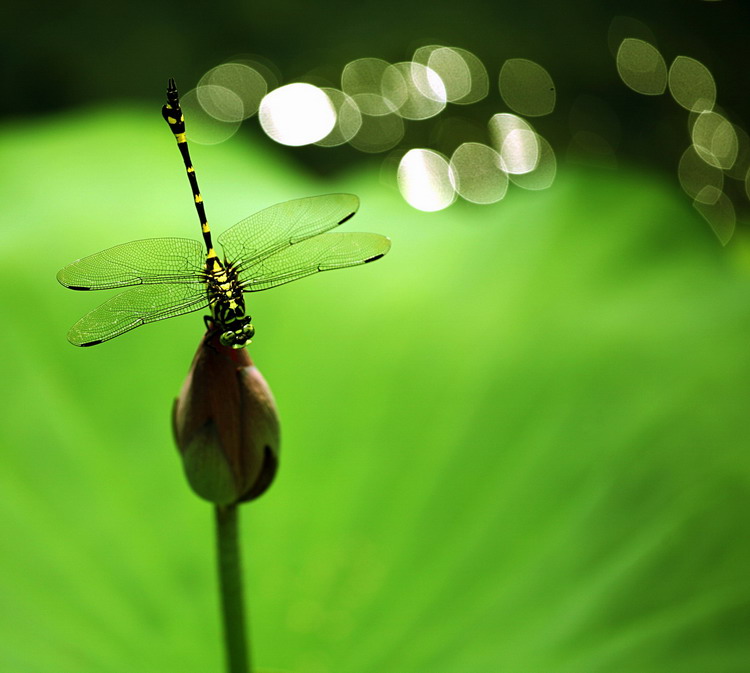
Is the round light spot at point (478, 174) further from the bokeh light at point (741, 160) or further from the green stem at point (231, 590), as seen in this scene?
the green stem at point (231, 590)

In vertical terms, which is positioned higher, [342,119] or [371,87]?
[371,87]

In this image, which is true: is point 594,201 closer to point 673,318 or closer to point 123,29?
point 673,318

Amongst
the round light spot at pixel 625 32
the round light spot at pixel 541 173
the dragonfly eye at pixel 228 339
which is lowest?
the dragonfly eye at pixel 228 339

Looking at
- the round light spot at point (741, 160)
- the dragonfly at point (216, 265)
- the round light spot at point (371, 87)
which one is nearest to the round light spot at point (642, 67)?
the round light spot at point (741, 160)

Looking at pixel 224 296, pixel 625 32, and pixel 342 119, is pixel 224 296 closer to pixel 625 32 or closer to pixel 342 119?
pixel 342 119

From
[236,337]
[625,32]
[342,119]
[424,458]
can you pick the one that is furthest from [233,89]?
[236,337]

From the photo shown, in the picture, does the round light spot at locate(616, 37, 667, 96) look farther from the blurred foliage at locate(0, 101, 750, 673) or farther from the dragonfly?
the dragonfly


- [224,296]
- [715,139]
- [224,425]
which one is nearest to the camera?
[224,425]

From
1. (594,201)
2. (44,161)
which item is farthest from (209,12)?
(594,201)
